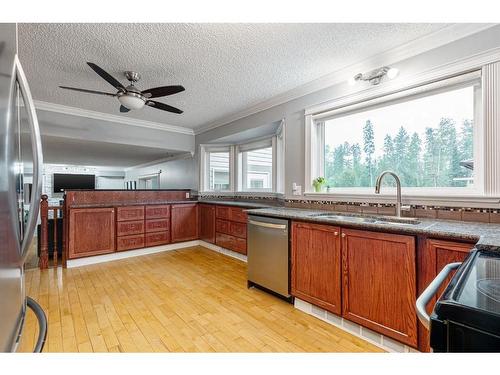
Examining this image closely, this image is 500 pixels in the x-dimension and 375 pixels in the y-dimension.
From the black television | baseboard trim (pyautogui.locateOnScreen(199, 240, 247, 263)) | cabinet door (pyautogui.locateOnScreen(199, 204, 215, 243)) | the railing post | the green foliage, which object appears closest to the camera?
the green foliage

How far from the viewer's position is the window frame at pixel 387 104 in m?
1.84

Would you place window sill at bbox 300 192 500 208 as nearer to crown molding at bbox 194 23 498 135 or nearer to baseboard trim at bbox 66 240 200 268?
crown molding at bbox 194 23 498 135

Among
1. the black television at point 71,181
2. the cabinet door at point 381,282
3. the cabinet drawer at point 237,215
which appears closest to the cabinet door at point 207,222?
the cabinet drawer at point 237,215

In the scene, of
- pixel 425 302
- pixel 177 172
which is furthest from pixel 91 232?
pixel 425 302

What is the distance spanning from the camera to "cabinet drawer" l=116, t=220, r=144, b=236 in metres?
3.87

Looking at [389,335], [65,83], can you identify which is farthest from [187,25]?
[389,335]

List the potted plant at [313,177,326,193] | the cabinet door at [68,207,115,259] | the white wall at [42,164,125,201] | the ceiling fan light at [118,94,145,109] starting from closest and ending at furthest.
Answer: the ceiling fan light at [118,94,145,109] < the potted plant at [313,177,326,193] < the cabinet door at [68,207,115,259] < the white wall at [42,164,125,201]

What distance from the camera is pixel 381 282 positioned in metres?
1.68

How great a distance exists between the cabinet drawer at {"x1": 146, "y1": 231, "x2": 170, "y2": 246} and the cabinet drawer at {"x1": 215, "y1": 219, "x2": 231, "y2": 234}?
934 mm

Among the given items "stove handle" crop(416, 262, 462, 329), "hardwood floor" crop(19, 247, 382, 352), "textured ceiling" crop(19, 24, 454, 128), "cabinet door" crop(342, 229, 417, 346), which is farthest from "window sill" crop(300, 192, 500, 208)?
"stove handle" crop(416, 262, 462, 329)

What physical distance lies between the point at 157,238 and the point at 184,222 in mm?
556

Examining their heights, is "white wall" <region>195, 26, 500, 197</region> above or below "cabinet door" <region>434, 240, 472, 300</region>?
above

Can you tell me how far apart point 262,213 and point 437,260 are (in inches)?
58.7

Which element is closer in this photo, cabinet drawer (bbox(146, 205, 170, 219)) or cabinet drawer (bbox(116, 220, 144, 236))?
cabinet drawer (bbox(116, 220, 144, 236))
